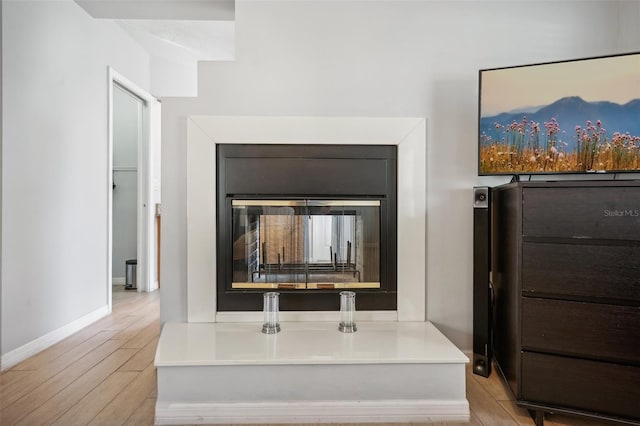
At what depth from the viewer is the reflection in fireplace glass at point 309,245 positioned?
7.91ft

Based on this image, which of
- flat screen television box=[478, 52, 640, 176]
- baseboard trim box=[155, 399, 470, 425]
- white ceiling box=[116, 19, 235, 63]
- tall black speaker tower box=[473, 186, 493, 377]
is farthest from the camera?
white ceiling box=[116, 19, 235, 63]

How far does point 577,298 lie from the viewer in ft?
5.54

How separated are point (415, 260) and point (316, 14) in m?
1.53

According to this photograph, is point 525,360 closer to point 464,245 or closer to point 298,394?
point 464,245

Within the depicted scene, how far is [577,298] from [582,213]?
0.34m

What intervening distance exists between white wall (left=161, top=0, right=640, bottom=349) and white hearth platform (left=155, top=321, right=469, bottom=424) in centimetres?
67

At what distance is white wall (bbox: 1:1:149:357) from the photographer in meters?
2.34

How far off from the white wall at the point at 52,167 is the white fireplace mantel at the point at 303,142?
984 millimetres

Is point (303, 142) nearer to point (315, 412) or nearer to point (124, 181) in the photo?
point (315, 412)

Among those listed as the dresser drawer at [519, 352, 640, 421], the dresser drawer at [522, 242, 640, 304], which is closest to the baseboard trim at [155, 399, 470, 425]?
the dresser drawer at [519, 352, 640, 421]

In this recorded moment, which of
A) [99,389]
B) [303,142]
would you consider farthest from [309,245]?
[99,389]

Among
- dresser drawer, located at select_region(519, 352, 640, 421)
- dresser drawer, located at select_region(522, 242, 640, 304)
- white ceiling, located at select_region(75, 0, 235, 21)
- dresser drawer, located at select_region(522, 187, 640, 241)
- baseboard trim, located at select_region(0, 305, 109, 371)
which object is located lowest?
baseboard trim, located at select_region(0, 305, 109, 371)

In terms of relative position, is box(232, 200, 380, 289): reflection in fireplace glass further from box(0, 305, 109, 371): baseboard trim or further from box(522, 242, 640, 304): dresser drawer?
box(0, 305, 109, 371): baseboard trim

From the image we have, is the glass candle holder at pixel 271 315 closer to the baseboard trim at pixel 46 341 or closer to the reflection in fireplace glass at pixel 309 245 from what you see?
the reflection in fireplace glass at pixel 309 245
